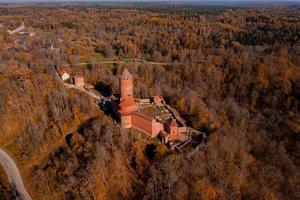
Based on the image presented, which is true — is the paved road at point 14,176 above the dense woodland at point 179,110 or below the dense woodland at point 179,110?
below

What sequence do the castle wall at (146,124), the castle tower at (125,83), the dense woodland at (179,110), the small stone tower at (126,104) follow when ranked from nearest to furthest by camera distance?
1. the dense woodland at (179,110)
2. the castle wall at (146,124)
3. the small stone tower at (126,104)
4. the castle tower at (125,83)

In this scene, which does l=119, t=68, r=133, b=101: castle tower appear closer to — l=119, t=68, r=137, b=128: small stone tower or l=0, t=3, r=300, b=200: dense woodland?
l=119, t=68, r=137, b=128: small stone tower

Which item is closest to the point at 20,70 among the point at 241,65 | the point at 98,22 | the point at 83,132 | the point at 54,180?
the point at 83,132

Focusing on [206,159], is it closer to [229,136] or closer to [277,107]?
[229,136]

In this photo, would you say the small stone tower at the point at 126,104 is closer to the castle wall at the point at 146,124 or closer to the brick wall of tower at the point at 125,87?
the brick wall of tower at the point at 125,87

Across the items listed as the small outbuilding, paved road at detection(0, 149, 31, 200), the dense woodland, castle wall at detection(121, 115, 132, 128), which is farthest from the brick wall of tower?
the small outbuilding

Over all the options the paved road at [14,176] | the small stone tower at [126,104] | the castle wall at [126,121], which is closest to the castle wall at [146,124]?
the castle wall at [126,121]
